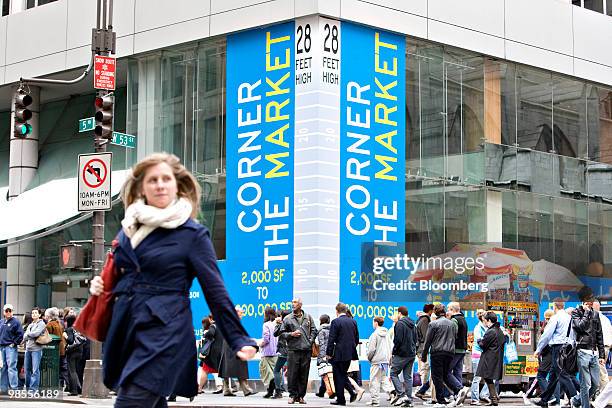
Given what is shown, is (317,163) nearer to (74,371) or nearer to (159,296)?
(74,371)

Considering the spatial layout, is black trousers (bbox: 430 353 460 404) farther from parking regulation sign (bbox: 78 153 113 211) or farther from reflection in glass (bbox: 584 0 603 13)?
reflection in glass (bbox: 584 0 603 13)

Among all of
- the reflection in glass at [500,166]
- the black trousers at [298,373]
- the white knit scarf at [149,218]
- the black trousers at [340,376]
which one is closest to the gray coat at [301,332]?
the black trousers at [298,373]

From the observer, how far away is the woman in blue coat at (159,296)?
222 inches

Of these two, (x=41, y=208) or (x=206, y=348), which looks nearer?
(x=206, y=348)

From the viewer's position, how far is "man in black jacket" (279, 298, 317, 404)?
2067 centimetres

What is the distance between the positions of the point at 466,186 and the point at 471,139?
4.16 ft

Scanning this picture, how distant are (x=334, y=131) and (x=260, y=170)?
2.14 meters

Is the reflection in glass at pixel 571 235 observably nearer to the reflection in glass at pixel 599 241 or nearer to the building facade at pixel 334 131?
the building facade at pixel 334 131

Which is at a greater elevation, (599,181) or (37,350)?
(599,181)

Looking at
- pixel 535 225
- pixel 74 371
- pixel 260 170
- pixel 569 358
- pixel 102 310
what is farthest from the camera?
pixel 535 225

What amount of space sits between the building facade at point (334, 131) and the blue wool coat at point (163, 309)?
63.8 ft

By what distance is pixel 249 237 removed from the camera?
26.7 metres

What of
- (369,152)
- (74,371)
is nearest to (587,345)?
(369,152)

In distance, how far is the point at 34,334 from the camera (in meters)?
22.3
